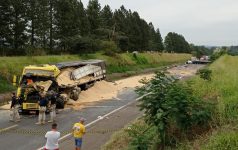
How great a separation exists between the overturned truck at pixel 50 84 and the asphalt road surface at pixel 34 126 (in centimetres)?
116

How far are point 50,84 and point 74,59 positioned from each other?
104ft

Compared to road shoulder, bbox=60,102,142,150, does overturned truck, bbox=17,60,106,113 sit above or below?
above

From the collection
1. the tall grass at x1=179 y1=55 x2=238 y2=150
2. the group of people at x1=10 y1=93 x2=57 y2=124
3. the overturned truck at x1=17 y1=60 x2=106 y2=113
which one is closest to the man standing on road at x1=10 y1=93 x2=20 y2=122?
the group of people at x1=10 y1=93 x2=57 y2=124

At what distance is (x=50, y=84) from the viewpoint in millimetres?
29766

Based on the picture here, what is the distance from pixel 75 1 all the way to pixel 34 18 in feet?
55.8

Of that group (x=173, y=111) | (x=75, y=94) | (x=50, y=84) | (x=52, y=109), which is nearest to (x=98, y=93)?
(x=75, y=94)

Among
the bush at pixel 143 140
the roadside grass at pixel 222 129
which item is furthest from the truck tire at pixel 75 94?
the bush at pixel 143 140

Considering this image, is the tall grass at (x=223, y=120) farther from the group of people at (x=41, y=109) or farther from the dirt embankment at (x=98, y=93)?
the dirt embankment at (x=98, y=93)

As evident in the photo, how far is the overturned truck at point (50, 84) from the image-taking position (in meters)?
28.0

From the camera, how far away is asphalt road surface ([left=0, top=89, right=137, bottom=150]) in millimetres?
19641

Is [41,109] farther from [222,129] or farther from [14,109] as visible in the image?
[222,129]

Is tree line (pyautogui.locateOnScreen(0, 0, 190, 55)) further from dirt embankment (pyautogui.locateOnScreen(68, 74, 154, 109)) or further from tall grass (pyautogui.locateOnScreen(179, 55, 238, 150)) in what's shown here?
tall grass (pyautogui.locateOnScreen(179, 55, 238, 150))

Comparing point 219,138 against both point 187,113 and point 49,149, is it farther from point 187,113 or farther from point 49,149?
Answer: point 49,149

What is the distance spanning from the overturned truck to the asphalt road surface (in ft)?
3.81
